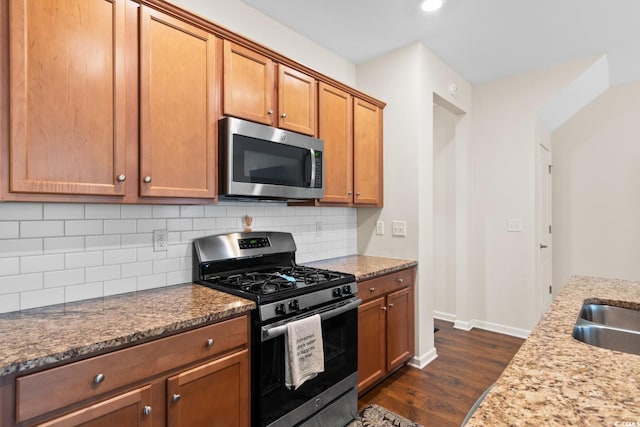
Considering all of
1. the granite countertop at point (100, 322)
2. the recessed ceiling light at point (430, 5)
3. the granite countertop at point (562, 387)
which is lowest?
the granite countertop at point (100, 322)

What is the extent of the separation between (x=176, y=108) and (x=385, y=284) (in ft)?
5.85

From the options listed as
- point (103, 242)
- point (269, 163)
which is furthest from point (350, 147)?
point (103, 242)

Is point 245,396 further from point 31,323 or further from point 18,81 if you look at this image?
point 18,81

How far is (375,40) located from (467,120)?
1.59 meters

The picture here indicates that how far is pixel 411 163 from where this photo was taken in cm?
295

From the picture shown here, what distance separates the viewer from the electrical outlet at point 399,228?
298 cm

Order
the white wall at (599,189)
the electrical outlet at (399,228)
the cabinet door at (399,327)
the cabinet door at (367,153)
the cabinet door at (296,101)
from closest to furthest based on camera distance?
the cabinet door at (296,101) < the cabinet door at (399,327) < the cabinet door at (367,153) < the electrical outlet at (399,228) < the white wall at (599,189)

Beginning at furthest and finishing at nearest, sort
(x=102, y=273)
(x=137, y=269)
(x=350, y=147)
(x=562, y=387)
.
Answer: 1. (x=350, y=147)
2. (x=137, y=269)
3. (x=102, y=273)
4. (x=562, y=387)

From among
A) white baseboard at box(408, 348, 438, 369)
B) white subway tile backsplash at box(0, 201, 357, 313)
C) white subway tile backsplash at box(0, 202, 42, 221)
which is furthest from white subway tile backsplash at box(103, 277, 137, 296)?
white baseboard at box(408, 348, 438, 369)

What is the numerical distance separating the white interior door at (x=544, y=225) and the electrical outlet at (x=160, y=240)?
351cm

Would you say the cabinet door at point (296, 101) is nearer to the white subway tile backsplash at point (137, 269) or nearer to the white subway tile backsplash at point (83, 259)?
the white subway tile backsplash at point (137, 269)

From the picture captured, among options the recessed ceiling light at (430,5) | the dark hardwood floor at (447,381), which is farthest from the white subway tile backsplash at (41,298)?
the recessed ceiling light at (430,5)

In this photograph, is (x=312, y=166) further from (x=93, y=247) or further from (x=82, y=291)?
(x=82, y=291)

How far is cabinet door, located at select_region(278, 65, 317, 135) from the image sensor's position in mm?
2238
